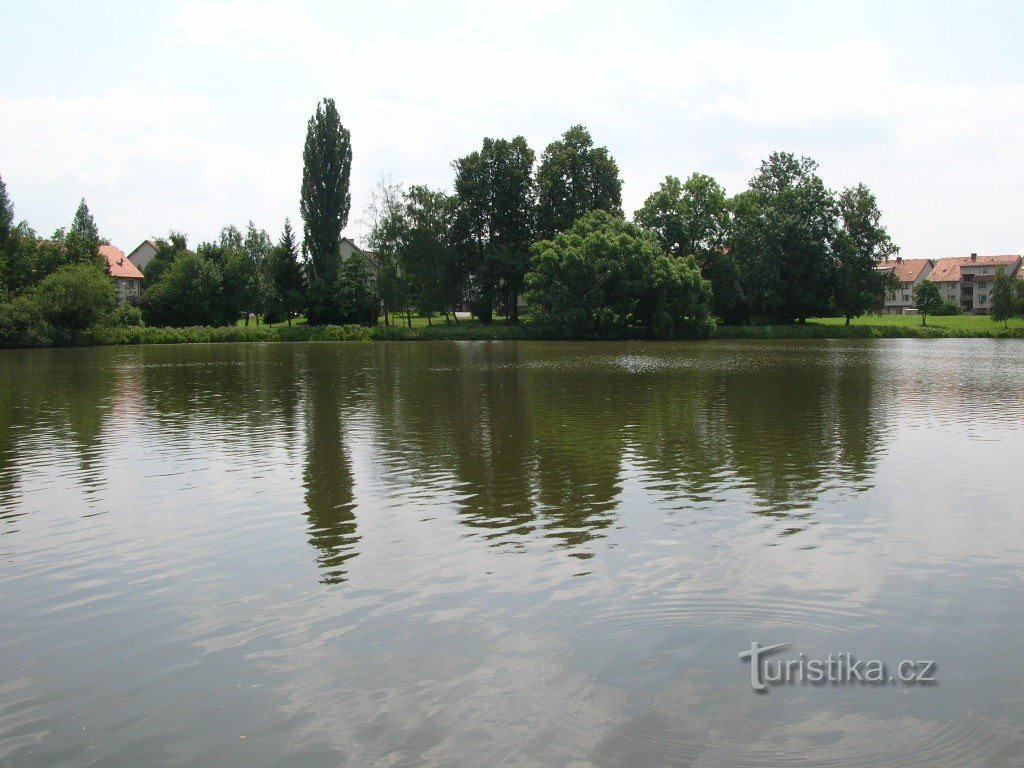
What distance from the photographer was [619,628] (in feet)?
26.0

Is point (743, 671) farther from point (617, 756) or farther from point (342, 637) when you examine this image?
point (342, 637)

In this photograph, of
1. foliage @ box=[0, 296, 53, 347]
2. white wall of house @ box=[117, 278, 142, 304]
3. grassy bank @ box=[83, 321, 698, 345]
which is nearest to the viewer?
foliage @ box=[0, 296, 53, 347]

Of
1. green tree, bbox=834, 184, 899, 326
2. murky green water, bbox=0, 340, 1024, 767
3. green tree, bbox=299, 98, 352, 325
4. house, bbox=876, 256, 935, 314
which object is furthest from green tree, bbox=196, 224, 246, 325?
house, bbox=876, 256, 935, 314

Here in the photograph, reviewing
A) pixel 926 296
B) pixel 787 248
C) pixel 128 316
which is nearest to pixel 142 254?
pixel 128 316

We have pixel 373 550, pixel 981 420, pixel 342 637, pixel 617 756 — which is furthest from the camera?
pixel 981 420

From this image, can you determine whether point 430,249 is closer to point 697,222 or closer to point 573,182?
point 573,182

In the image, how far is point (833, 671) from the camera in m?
7.12

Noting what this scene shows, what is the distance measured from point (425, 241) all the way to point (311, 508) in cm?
8207

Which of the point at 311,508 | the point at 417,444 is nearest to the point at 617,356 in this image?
the point at 417,444

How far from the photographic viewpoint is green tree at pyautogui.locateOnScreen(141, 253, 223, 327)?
308ft

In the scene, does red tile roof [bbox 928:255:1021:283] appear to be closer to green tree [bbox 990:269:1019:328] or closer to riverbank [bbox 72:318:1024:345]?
green tree [bbox 990:269:1019:328]

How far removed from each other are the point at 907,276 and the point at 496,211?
106m

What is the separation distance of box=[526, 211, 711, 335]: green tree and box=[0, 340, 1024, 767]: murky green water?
198 ft

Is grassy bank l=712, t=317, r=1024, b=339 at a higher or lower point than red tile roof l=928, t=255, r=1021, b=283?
lower
